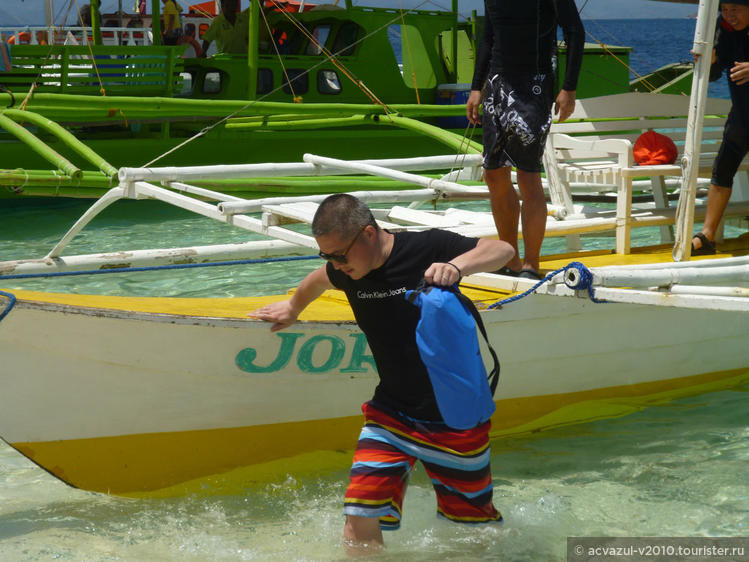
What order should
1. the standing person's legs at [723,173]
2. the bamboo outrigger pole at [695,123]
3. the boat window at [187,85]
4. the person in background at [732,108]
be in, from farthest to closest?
the boat window at [187,85], the standing person's legs at [723,173], the person in background at [732,108], the bamboo outrigger pole at [695,123]

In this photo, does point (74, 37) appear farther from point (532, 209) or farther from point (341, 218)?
point (341, 218)

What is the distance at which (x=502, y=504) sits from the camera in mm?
3906

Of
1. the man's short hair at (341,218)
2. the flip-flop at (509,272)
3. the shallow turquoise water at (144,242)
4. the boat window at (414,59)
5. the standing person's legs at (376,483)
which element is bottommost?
the shallow turquoise water at (144,242)

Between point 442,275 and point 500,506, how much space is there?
4.67 ft

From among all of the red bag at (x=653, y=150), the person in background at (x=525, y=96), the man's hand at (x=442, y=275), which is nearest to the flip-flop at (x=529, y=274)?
the person in background at (x=525, y=96)

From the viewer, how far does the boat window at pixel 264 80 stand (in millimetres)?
12945

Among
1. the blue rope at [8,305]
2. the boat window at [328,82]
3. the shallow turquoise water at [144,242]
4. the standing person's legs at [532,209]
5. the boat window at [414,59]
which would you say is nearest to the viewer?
the blue rope at [8,305]

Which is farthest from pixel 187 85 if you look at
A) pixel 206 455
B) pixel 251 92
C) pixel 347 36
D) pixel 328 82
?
pixel 206 455

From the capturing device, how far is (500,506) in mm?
3883

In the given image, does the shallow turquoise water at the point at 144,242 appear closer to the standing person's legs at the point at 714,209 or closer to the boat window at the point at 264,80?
the standing person's legs at the point at 714,209

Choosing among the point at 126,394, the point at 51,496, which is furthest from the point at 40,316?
the point at 51,496

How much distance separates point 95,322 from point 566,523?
6.71 feet

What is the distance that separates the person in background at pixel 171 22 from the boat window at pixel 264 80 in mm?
1787

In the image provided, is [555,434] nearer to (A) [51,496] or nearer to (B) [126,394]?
(B) [126,394]
